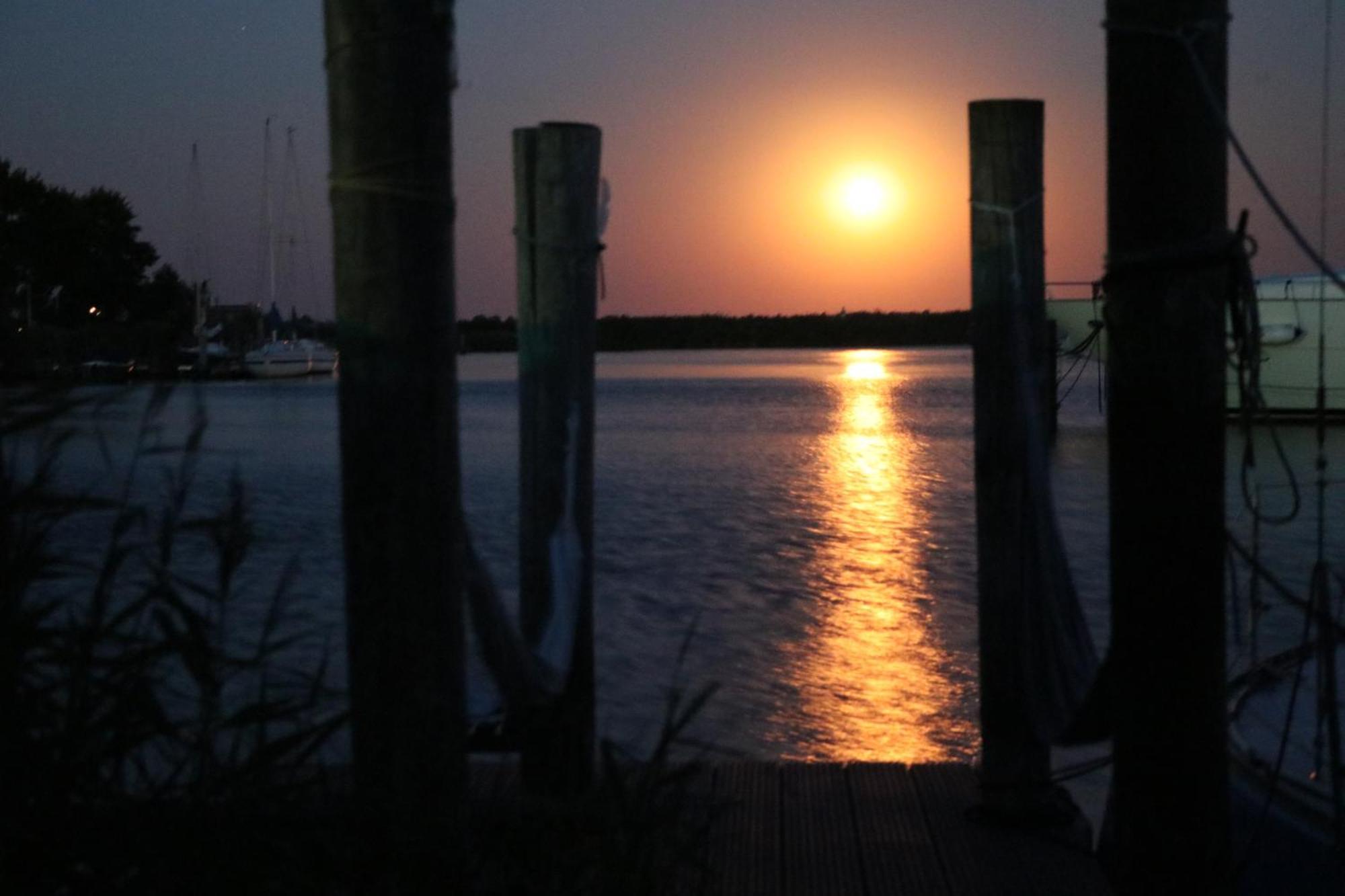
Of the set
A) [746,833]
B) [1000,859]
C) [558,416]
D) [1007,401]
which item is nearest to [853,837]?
[746,833]

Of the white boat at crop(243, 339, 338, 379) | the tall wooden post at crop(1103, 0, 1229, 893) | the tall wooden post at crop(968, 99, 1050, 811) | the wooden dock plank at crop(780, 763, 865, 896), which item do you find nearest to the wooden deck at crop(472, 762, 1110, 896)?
the wooden dock plank at crop(780, 763, 865, 896)

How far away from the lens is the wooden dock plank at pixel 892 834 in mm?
3723

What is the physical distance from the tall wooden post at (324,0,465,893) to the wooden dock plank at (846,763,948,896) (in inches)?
62.9

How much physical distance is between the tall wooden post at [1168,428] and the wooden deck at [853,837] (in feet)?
1.29

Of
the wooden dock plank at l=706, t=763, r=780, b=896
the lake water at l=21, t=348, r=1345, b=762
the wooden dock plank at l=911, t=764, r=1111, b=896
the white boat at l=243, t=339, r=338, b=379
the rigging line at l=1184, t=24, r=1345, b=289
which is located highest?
the rigging line at l=1184, t=24, r=1345, b=289

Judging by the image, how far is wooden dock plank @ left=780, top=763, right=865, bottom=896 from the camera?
373 cm

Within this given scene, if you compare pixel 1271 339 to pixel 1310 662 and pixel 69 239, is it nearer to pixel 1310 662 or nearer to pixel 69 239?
pixel 1310 662

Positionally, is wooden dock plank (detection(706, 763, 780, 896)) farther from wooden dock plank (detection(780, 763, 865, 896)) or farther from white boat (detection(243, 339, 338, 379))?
white boat (detection(243, 339, 338, 379))

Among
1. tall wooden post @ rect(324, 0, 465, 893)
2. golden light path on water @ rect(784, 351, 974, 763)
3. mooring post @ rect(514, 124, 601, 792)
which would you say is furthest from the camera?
golden light path on water @ rect(784, 351, 974, 763)

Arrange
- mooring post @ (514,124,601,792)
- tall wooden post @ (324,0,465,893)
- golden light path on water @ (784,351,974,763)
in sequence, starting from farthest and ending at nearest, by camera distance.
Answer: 1. golden light path on water @ (784,351,974,763)
2. mooring post @ (514,124,601,792)
3. tall wooden post @ (324,0,465,893)

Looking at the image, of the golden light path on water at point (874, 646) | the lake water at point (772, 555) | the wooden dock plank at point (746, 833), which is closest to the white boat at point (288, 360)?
the lake water at point (772, 555)

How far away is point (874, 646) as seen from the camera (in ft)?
32.6

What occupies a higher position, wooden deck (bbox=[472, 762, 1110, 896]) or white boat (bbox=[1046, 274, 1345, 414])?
white boat (bbox=[1046, 274, 1345, 414])

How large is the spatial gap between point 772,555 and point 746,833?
35.6 feet
